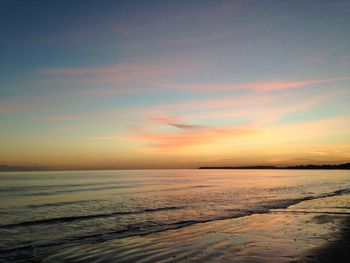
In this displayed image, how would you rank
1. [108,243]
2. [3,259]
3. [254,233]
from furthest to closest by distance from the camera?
1. [254,233]
2. [108,243]
3. [3,259]

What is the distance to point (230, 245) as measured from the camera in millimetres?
14453

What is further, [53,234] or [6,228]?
[6,228]

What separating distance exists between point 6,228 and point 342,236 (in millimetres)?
22146

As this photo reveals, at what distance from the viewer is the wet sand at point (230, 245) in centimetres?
1240

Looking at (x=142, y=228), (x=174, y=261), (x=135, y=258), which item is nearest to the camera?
(x=174, y=261)

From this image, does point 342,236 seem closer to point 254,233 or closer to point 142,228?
point 254,233

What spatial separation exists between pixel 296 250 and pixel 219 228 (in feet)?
22.3

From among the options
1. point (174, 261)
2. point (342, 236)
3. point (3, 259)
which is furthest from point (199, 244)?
point (3, 259)

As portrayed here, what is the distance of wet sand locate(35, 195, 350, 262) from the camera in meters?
12.4

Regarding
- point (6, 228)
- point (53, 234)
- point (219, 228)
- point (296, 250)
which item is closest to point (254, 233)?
point (219, 228)

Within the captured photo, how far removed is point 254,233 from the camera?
17.4m

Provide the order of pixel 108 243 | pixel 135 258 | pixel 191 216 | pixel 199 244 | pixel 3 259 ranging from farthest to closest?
pixel 191 216 → pixel 108 243 → pixel 199 244 → pixel 3 259 → pixel 135 258

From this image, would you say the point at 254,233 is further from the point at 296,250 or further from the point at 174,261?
the point at 174,261

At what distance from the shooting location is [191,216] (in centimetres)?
2564
